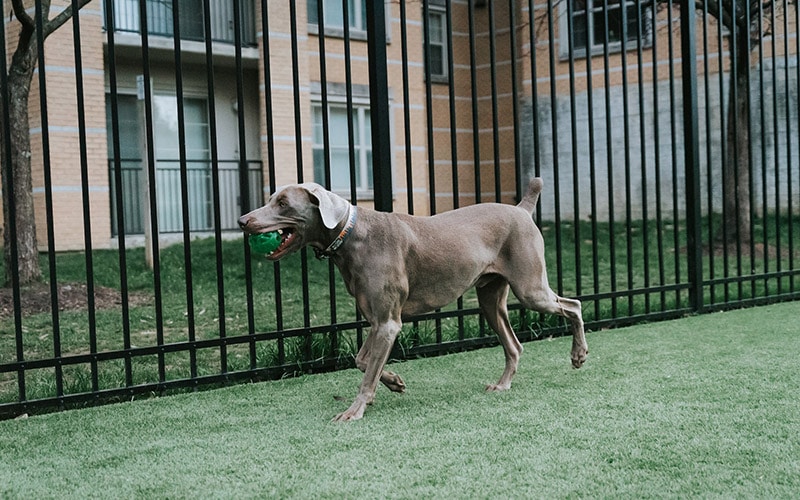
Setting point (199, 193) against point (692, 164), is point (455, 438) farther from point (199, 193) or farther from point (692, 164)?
point (199, 193)

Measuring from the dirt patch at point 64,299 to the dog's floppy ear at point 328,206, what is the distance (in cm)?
431

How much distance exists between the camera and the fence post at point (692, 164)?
6.77m

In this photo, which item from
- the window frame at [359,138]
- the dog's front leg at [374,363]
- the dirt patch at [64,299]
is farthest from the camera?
the window frame at [359,138]

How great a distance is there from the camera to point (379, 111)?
503 centimetres

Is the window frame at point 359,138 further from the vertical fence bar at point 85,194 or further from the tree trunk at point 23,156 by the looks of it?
the vertical fence bar at point 85,194

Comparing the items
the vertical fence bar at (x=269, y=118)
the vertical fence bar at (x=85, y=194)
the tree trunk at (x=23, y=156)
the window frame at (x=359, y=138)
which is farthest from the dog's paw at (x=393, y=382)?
the window frame at (x=359, y=138)

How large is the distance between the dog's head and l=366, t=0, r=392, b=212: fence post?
1.37 metres

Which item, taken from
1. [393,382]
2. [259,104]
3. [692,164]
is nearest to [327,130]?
[393,382]

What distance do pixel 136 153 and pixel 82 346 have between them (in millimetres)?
11616

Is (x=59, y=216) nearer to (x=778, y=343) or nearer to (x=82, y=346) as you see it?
(x=82, y=346)

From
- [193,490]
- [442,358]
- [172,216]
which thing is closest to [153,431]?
[193,490]

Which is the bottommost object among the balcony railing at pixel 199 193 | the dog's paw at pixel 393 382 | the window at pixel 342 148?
the dog's paw at pixel 393 382

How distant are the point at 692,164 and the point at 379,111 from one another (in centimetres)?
323

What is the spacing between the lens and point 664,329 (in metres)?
6.07
